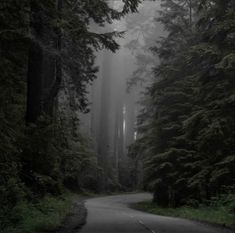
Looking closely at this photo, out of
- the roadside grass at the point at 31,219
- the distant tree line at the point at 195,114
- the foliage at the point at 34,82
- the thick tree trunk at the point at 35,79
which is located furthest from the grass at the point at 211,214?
the thick tree trunk at the point at 35,79

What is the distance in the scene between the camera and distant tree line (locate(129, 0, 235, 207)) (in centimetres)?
1827

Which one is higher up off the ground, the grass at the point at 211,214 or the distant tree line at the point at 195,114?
the distant tree line at the point at 195,114

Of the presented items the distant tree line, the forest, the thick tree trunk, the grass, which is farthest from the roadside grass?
the distant tree line

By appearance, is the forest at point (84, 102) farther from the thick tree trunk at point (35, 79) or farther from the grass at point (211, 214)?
the grass at point (211, 214)

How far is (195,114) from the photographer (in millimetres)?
18969

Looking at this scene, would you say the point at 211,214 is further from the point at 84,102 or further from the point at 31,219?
the point at 31,219

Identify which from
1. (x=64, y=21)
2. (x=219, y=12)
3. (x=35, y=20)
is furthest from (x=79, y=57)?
(x=64, y=21)

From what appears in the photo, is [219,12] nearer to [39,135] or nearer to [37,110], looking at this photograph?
[37,110]

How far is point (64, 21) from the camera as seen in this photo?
396 inches

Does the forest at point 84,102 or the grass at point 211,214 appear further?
the grass at point 211,214

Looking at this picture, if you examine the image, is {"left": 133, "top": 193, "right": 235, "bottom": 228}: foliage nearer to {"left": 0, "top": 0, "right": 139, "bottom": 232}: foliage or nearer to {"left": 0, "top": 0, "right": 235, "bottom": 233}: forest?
{"left": 0, "top": 0, "right": 235, "bottom": 233}: forest

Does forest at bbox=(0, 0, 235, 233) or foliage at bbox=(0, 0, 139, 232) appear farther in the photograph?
forest at bbox=(0, 0, 235, 233)

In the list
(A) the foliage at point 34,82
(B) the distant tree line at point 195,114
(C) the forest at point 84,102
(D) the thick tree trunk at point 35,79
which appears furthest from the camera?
(B) the distant tree line at point 195,114

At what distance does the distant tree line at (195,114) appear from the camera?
719 inches
